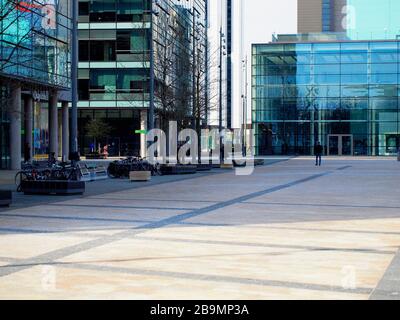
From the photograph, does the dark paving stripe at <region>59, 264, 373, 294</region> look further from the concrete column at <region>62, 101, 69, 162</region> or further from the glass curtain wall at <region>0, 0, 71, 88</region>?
the concrete column at <region>62, 101, 69, 162</region>

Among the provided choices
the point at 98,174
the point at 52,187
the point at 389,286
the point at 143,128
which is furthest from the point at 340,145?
the point at 389,286

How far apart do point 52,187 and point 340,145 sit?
59633 mm

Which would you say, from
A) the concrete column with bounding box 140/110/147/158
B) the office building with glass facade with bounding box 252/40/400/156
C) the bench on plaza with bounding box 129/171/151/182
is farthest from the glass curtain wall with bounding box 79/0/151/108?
the bench on plaza with bounding box 129/171/151/182

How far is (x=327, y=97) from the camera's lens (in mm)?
77125

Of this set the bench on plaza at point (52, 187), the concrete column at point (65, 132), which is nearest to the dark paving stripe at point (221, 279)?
the bench on plaza at point (52, 187)

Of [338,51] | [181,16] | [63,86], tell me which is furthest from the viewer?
[338,51]

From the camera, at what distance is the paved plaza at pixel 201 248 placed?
7.58 meters

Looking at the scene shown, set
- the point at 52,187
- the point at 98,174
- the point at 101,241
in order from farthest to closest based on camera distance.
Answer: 1. the point at 98,174
2. the point at 52,187
3. the point at 101,241

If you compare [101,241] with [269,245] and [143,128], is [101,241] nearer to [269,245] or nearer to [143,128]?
[269,245]

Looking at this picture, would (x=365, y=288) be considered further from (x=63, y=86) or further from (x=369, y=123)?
(x=369, y=123)

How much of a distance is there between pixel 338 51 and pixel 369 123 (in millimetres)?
8572

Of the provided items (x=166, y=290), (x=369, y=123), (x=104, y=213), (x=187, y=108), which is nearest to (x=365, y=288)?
(x=166, y=290)

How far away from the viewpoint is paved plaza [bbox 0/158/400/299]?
7.58 m
